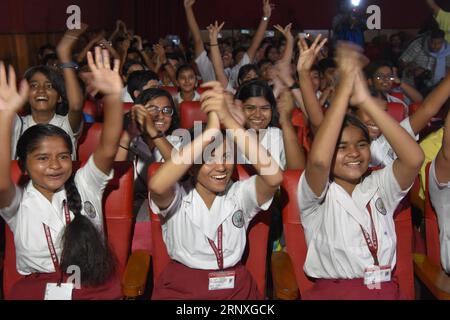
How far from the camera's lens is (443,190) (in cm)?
194

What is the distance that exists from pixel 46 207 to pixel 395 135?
1.20 m

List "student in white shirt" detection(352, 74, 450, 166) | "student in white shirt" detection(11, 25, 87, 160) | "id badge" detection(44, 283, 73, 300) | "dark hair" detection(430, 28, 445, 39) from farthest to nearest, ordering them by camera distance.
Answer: "dark hair" detection(430, 28, 445, 39), "student in white shirt" detection(11, 25, 87, 160), "student in white shirt" detection(352, 74, 450, 166), "id badge" detection(44, 283, 73, 300)

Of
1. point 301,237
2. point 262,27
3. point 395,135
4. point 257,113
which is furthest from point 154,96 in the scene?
point 262,27

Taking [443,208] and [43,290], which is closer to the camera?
A: [43,290]

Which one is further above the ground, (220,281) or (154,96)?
(154,96)

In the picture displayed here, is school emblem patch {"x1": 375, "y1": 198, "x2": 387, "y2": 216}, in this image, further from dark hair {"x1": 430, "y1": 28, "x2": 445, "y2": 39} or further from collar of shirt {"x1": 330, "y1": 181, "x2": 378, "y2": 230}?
dark hair {"x1": 430, "y1": 28, "x2": 445, "y2": 39}

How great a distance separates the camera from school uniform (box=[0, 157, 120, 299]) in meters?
1.85

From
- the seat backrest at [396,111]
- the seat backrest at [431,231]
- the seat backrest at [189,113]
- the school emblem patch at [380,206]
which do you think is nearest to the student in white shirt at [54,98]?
the seat backrest at [189,113]

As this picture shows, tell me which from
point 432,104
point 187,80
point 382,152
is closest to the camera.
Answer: point 432,104

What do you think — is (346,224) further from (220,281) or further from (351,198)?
(220,281)

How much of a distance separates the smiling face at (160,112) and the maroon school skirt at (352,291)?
1.24 m

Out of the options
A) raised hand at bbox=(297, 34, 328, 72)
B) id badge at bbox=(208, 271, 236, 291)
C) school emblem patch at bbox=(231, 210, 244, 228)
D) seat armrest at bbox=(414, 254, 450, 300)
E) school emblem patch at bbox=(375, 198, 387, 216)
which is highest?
raised hand at bbox=(297, 34, 328, 72)

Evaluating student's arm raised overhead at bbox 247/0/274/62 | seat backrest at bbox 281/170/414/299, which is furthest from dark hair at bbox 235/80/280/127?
student's arm raised overhead at bbox 247/0/274/62
